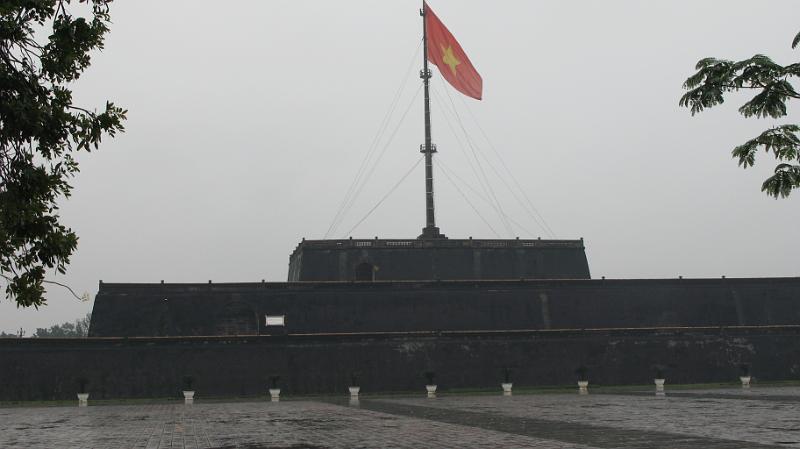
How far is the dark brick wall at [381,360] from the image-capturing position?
28219 millimetres

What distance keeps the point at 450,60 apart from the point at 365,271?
12.4 meters

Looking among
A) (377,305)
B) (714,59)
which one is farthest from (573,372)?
(714,59)

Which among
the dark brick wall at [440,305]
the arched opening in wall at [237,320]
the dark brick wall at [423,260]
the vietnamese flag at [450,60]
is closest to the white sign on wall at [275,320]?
the dark brick wall at [440,305]

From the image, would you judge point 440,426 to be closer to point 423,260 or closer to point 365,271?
point 365,271

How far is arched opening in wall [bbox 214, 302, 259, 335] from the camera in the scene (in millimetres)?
32812

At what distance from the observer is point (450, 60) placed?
130 feet

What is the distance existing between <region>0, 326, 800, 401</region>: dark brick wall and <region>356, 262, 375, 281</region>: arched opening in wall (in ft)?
27.4

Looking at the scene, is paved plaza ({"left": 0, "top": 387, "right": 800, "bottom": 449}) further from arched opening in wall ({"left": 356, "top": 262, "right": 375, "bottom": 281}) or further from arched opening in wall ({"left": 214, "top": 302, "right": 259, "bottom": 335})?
arched opening in wall ({"left": 356, "top": 262, "right": 375, "bottom": 281})

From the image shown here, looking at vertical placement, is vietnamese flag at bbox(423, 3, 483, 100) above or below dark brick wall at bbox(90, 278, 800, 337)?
above

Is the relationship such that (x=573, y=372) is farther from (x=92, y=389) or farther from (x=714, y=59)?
(x=714, y=59)

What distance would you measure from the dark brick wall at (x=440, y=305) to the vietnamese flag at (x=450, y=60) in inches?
433

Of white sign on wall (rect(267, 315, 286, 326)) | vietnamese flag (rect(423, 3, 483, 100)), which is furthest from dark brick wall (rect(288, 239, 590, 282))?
vietnamese flag (rect(423, 3, 483, 100))

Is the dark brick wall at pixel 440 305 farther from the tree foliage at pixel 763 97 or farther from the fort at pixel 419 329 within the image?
the tree foliage at pixel 763 97

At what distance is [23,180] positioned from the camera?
639 cm
